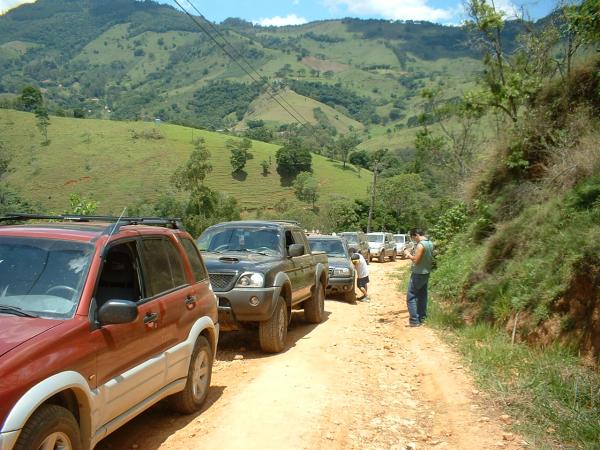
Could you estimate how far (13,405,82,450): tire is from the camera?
3334 mm

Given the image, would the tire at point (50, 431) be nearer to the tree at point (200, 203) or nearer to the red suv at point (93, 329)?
the red suv at point (93, 329)

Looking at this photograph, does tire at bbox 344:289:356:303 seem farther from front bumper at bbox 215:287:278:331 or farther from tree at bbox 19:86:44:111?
tree at bbox 19:86:44:111

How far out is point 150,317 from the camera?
492 centimetres

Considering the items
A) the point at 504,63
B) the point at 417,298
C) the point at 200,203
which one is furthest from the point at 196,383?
the point at 200,203

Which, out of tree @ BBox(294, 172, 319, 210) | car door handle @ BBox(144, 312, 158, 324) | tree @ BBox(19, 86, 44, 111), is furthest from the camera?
tree @ BBox(19, 86, 44, 111)

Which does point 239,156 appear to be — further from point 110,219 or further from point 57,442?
point 57,442

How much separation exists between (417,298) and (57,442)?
900 cm

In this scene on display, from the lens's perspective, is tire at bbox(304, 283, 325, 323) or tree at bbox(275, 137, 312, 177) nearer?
tire at bbox(304, 283, 325, 323)

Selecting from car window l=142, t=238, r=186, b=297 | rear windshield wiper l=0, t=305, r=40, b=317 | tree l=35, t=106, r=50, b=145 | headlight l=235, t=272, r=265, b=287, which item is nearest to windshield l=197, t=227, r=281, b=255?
headlight l=235, t=272, r=265, b=287

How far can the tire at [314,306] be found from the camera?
11.7 m

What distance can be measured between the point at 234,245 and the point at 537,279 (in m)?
4.70

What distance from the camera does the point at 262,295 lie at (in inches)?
328

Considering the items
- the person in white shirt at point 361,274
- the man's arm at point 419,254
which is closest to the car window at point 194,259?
the man's arm at point 419,254

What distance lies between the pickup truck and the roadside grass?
9.05 ft
